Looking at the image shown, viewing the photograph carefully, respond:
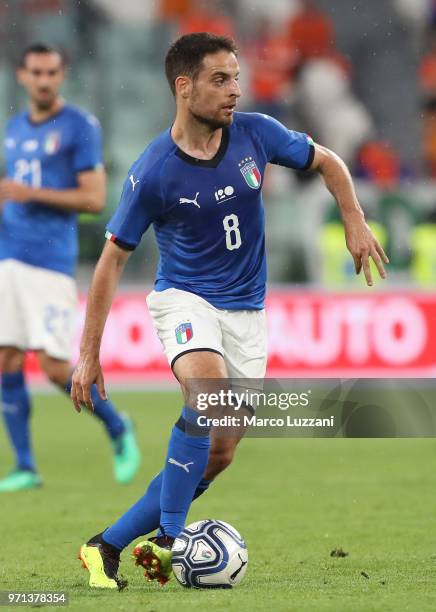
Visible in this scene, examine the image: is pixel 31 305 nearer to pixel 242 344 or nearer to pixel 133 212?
pixel 242 344

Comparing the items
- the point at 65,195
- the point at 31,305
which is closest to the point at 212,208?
the point at 65,195

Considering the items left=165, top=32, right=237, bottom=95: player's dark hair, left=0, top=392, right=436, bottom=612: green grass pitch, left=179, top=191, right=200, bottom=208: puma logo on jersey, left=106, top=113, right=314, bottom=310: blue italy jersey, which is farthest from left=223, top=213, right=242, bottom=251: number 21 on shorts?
left=0, top=392, right=436, bottom=612: green grass pitch

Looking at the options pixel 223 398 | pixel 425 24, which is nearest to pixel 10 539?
pixel 223 398

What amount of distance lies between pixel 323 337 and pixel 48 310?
181 inches

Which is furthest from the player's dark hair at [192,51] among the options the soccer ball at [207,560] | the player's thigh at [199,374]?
the soccer ball at [207,560]

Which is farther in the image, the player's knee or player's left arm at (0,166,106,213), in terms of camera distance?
player's left arm at (0,166,106,213)

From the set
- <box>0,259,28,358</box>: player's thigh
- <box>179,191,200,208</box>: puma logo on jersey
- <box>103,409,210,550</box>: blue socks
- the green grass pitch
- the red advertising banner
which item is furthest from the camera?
the red advertising banner

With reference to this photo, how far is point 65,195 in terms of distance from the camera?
26.0ft

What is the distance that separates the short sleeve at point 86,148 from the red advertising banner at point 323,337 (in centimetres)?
414

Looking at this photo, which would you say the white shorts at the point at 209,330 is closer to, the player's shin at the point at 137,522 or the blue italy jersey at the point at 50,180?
the player's shin at the point at 137,522

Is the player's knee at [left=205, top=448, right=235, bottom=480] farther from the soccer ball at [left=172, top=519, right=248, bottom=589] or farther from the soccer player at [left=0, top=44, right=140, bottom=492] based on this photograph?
the soccer player at [left=0, top=44, right=140, bottom=492]

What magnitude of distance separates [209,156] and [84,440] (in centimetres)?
523

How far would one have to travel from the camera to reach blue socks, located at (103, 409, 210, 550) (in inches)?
191

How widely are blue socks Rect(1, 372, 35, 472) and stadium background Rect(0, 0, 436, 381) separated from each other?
13.2 feet
